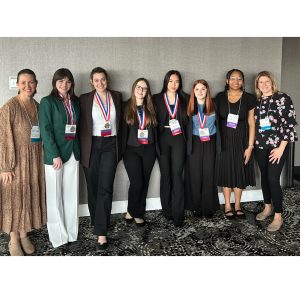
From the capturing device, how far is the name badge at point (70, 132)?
8.06 feet

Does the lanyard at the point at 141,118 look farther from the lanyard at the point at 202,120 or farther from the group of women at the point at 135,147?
the lanyard at the point at 202,120

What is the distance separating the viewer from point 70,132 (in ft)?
8.13

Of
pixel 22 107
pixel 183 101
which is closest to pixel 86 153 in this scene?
pixel 22 107

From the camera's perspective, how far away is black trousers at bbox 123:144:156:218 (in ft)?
9.72

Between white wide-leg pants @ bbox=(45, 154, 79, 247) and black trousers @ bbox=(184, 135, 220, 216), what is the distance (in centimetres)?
123

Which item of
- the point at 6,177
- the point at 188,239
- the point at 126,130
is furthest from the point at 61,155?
the point at 188,239

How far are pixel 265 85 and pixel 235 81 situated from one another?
12.8 inches

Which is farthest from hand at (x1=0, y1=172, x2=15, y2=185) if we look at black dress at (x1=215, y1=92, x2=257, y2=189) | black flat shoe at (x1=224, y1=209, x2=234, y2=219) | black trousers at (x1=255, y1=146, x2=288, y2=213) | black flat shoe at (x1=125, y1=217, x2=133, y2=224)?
black trousers at (x1=255, y1=146, x2=288, y2=213)

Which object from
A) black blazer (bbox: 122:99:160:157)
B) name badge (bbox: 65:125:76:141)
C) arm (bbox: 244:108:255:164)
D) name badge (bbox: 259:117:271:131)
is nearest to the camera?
name badge (bbox: 65:125:76:141)

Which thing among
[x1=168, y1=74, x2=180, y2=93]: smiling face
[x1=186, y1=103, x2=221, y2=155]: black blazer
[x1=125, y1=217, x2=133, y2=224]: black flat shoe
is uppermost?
[x1=168, y1=74, x2=180, y2=93]: smiling face

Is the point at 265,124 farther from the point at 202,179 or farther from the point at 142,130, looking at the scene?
the point at 142,130

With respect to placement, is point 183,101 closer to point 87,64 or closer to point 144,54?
point 144,54

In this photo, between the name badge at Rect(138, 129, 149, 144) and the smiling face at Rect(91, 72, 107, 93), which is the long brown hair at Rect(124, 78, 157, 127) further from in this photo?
the smiling face at Rect(91, 72, 107, 93)
